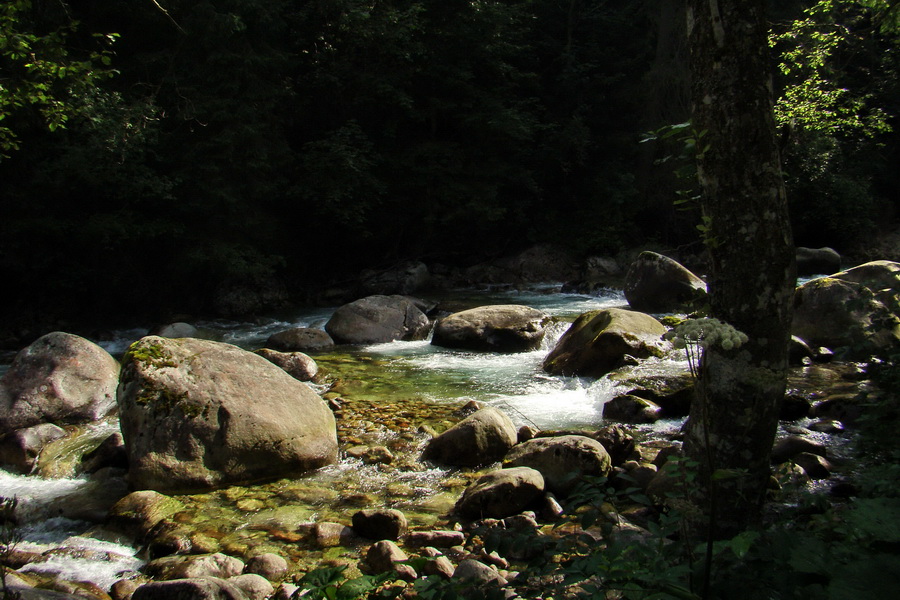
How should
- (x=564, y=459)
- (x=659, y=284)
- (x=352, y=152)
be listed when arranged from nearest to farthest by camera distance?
1. (x=564, y=459)
2. (x=659, y=284)
3. (x=352, y=152)

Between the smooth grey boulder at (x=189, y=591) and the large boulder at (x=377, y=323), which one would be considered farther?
the large boulder at (x=377, y=323)

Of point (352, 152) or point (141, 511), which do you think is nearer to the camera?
point (141, 511)

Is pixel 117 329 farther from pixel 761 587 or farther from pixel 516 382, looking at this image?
pixel 761 587

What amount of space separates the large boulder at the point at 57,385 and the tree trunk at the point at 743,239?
629 cm

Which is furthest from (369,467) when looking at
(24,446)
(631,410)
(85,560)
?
(24,446)

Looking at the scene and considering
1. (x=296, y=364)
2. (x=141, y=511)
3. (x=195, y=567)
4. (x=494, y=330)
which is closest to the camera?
(x=195, y=567)

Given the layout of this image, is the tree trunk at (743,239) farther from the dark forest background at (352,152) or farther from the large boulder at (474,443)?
the dark forest background at (352,152)

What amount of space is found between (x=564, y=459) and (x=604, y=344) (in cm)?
360

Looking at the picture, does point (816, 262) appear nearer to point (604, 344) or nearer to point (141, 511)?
point (604, 344)

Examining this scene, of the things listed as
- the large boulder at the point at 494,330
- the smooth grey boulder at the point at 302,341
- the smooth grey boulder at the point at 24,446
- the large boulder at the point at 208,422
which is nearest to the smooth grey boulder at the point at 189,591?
the large boulder at the point at 208,422

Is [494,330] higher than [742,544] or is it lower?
lower

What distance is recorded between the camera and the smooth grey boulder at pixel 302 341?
34.1 ft

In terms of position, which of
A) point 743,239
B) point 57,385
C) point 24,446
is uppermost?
point 743,239

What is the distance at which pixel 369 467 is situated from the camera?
5289 mm
